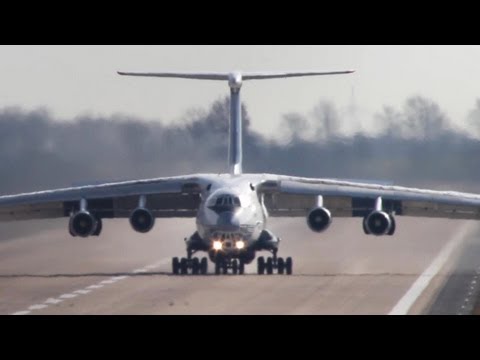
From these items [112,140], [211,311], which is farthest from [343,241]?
[211,311]

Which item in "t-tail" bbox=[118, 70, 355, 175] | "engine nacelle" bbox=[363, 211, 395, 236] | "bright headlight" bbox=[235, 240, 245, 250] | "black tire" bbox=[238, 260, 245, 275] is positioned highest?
"t-tail" bbox=[118, 70, 355, 175]

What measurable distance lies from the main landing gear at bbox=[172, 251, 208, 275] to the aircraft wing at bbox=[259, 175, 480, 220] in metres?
2.85

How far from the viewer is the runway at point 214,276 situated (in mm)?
39531

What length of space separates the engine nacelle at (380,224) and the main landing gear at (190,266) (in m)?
4.91

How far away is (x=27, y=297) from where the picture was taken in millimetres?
41938

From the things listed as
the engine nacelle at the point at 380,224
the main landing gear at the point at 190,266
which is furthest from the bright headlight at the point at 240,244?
the engine nacelle at the point at 380,224

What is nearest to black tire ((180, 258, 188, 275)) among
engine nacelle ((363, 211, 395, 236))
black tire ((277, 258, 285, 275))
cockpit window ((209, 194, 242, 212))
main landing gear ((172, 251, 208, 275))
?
main landing gear ((172, 251, 208, 275))

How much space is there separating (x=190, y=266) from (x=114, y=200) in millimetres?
4469

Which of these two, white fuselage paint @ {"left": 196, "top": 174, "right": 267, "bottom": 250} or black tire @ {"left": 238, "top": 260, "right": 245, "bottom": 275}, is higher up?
white fuselage paint @ {"left": 196, "top": 174, "right": 267, "bottom": 250}

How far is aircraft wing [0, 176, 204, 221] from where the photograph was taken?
5062 centimetres

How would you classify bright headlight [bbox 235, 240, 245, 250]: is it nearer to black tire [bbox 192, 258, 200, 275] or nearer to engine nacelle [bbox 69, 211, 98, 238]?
black tire [bbox 192, 258, 200, 275]

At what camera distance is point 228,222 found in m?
46.8

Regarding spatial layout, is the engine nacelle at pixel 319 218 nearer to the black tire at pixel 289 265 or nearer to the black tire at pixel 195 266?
the black tire at pixel 289 265

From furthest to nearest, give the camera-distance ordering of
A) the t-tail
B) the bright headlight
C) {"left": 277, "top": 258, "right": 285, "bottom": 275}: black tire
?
the t-tail < {"left": 277, "top": 258, "right": 285, "bottom": 275}: black tire < the bright headlight
